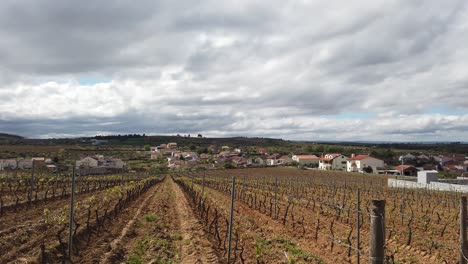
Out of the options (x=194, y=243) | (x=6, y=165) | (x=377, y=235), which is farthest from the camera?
(x=6, y=165)

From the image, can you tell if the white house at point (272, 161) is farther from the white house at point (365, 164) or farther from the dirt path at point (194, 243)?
the dirt path at point (194, 243)

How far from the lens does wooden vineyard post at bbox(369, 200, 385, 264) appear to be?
3717 millimetres

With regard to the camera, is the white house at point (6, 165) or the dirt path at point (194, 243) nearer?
the dirt path at point (194, 243)

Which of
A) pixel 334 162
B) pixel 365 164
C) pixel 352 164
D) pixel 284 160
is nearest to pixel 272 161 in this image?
pixel 284 160

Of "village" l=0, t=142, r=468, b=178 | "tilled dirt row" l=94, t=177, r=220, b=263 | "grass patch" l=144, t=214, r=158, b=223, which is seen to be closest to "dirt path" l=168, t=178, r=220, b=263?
"tilled dirt row" l=94, t=177, r=220, b=263

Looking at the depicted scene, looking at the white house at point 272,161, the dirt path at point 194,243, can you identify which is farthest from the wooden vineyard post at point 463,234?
the white house at point 272,161

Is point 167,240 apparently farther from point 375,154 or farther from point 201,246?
point 375,154

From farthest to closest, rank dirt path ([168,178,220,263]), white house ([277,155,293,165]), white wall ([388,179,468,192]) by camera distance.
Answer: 1. white house ([277,155,293,165])
2. white wall ([388,179,468,192])
3. dirt path ([168,178,220,263])

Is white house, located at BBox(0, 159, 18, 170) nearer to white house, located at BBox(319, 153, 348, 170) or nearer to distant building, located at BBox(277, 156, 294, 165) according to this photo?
distant building, located at BBox(277, 156, 294, 165)

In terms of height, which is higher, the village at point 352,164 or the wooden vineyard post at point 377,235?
the wooden vineyard post at point 377,235

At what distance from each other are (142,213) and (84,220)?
3.22 metres

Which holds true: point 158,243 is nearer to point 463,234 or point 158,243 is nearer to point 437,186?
point 463,234

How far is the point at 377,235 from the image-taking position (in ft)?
12.4

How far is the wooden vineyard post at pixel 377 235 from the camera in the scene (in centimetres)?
372
